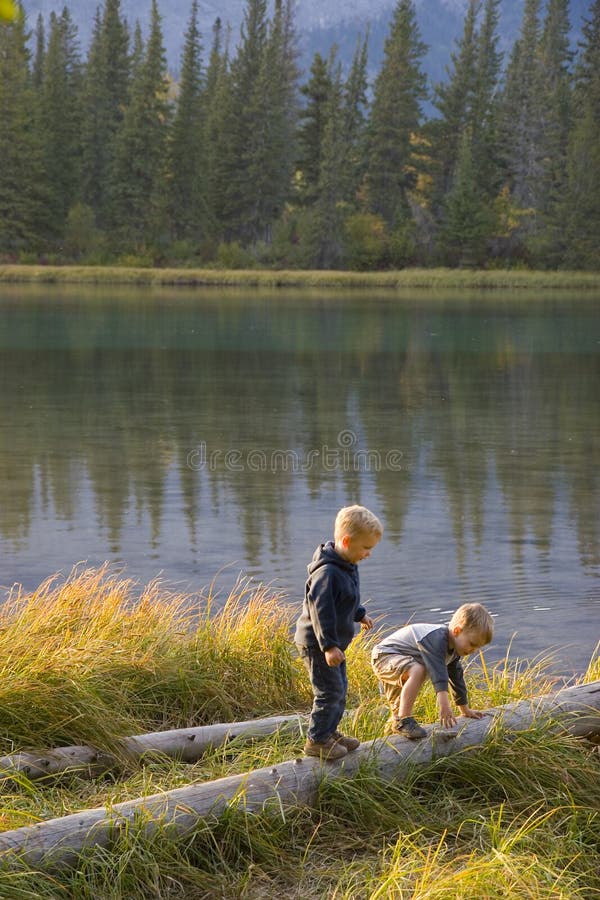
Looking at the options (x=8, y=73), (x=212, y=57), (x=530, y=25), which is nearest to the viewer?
(x=8, y=73)

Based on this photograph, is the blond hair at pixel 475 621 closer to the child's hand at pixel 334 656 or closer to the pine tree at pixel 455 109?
the child's hand at pixel 334 656

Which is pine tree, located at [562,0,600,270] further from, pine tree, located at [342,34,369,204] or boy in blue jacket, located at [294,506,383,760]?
boy in blue jacket, located at [294,506,383,760]

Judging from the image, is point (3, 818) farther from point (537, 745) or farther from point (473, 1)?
point (473, 1)

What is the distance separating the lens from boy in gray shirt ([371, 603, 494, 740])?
18.1 feet

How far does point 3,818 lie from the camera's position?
4758mm

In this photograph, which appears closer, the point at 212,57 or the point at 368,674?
the point at 368,674

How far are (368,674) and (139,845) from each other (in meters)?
2.82

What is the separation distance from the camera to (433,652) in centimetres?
559

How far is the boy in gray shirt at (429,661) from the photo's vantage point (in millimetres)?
5508

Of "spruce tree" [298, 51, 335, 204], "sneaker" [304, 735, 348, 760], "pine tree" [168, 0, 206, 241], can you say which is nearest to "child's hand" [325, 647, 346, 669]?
"sneaker" [304, 735, 348, 760]

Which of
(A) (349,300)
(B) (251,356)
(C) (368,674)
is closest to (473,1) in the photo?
(A) (349,300)

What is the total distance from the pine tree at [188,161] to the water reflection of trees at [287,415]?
5225cm

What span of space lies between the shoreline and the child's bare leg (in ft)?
240

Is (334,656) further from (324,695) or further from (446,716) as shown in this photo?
(446,716)
